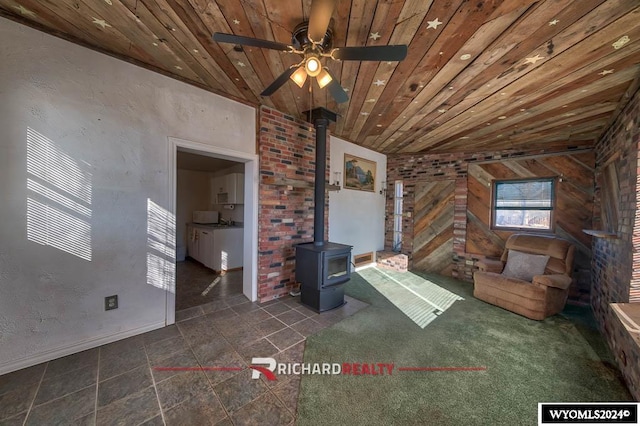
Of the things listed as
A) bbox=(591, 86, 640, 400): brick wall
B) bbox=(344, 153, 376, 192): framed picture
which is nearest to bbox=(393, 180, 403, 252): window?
bbox=(344, 153, 376, 192): framed picture

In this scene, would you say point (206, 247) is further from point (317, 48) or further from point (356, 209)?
point (317, 48)

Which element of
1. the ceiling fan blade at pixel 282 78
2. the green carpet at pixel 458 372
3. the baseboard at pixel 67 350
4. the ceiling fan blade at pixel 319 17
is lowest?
the green carpet at pixel 458 372

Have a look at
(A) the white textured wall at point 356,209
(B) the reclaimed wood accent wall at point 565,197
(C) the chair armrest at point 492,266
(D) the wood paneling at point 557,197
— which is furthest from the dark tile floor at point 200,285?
(B) the reclaimed wood accent wall at point 565,197

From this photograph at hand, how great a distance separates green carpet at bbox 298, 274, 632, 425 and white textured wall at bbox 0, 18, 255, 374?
1957 millimetres

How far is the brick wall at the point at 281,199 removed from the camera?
10.3 ft

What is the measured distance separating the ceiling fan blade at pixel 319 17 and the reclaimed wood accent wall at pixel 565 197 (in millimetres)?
4207

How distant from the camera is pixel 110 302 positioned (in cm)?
216

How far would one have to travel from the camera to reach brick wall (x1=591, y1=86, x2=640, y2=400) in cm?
186

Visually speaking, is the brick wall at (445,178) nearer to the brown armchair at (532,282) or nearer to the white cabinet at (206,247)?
the brown armchair at (532,282)

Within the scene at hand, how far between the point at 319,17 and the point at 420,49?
945 millimetres

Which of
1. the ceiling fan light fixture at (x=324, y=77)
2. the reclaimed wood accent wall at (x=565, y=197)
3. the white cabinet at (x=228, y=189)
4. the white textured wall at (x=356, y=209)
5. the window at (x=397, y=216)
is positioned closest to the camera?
the ceiling fan light fixture at (x=324, y=77)

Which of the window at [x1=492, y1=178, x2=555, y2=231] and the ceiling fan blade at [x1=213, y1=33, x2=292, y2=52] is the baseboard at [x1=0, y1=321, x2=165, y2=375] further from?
the window at [x1=492, y1=178, x2=555, y2=231]

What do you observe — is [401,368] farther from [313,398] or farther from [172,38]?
[172,38]

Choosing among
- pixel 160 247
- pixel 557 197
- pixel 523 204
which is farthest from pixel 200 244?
pixel 557 197
